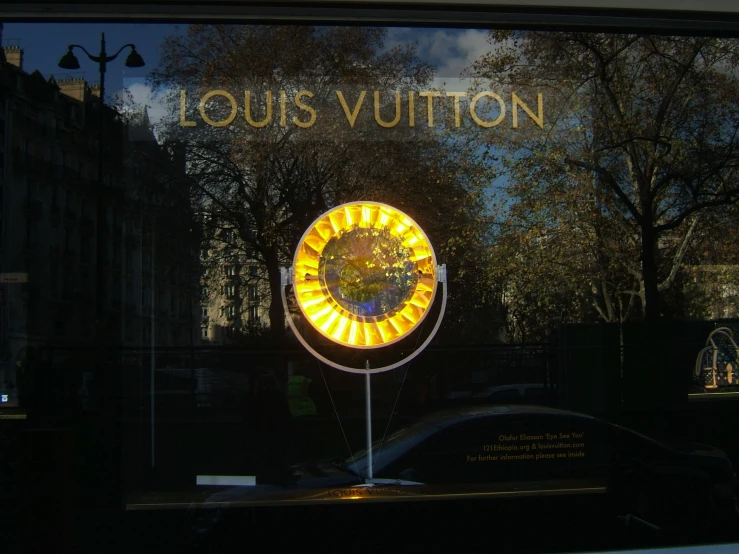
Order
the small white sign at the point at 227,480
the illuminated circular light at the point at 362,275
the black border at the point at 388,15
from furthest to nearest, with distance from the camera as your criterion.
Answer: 1. the illuminated circular light at the point at 362,275
2. the small white sign at the point at 227,480
3. the black border at the point at 388,15

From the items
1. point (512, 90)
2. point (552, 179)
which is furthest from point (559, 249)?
point (512, 90)

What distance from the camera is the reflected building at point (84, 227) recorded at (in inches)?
87.4

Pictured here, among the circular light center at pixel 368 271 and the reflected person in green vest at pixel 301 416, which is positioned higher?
the circular light center at pixel 368 271

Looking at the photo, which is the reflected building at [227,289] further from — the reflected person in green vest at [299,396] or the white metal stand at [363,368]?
the reflected person in green vest at [299,396]

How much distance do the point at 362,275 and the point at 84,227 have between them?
2.98 feet

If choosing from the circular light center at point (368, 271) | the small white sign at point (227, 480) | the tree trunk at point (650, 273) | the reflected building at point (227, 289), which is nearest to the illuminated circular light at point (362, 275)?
the circular light center at point (368, 271)

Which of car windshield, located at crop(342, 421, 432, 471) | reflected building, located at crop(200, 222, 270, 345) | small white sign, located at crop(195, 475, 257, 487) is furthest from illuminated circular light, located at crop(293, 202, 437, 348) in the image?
small white sign, located at crop(195, 475, 257, 487)

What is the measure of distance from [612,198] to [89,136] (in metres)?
1.75

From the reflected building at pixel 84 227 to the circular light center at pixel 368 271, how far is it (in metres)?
0.46

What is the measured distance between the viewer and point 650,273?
2.46 m

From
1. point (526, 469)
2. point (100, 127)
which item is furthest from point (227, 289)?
point (526, 469)

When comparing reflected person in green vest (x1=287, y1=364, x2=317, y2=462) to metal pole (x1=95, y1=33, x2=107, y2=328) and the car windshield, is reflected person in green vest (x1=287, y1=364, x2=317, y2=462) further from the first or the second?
metal pole (x1=95, y1=33, x2=107, y2=328)

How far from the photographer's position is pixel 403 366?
7.84 feet

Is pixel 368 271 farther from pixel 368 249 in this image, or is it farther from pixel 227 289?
pixel 227 289
